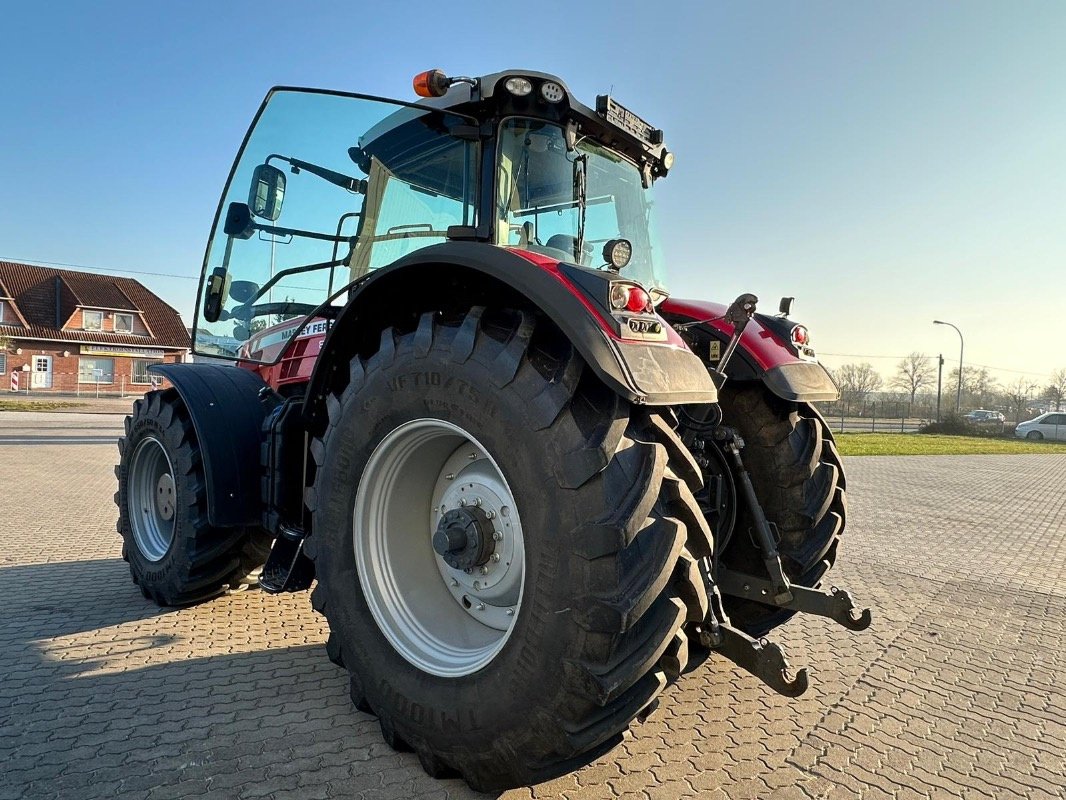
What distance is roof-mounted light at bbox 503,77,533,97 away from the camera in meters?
2.87

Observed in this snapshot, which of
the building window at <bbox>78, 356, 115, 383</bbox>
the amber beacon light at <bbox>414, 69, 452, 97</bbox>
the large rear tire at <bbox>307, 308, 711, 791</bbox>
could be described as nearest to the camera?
the large rear tire at <bbox>307, 308, 711, 791</bbox>

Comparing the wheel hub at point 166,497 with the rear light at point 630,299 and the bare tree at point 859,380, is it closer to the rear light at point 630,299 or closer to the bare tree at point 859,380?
the rear light at point 630,299

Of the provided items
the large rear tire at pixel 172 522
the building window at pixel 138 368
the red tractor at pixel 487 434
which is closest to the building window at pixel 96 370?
the building window at pixel 138 368

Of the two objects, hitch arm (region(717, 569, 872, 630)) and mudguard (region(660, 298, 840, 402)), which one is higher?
mudguard (region(660, 298, 840, 402))

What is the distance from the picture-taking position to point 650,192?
382cm

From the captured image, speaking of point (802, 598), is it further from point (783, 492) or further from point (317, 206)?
point (317, 206)

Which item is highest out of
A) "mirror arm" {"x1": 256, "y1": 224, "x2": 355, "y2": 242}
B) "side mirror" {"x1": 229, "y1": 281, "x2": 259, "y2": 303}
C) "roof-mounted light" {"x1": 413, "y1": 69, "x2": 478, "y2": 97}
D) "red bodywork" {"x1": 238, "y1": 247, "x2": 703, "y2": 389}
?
"roof-mounted light" {"x1": 413, "y1": 69, "x2": 478, "y2": 97}

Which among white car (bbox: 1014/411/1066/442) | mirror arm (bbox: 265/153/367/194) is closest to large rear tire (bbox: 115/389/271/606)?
mirror arm (bbox: 265/153/367/194)

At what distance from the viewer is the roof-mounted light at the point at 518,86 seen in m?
2.87

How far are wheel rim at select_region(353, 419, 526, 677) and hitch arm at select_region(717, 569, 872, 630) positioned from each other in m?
0.95

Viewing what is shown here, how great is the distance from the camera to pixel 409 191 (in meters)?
3.29

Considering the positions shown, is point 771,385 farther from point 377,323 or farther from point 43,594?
point 43,594

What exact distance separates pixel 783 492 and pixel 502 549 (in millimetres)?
1325

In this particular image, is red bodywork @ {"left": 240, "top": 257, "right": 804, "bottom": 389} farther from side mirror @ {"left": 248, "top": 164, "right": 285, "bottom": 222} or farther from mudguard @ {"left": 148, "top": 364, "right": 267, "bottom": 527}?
side mirror @ {"left": 248, "top": 164, "right": 285, "bottom": 222}
